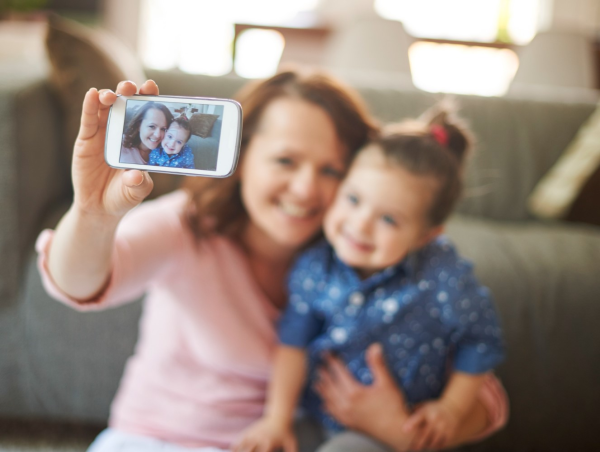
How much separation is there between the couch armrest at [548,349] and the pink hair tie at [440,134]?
16.5 inches

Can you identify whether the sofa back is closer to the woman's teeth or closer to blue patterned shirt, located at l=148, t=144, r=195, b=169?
the woman's teeth

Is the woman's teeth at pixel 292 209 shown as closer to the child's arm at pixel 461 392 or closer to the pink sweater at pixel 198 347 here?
the pink sweater at pixel 198 347

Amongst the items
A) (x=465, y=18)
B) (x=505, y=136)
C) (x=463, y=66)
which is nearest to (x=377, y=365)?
(x=505, y=136)

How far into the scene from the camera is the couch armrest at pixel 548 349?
1081 millimetres

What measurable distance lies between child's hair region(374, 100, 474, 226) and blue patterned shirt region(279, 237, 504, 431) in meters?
0.08

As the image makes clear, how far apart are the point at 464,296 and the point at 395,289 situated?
0.10 m

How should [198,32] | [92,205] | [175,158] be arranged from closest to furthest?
[175,158] < [92,205] < [198,32]

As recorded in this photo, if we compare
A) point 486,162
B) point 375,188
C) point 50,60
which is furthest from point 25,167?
point 486,162

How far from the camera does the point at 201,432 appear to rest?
779mm

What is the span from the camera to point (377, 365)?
772 millimetres

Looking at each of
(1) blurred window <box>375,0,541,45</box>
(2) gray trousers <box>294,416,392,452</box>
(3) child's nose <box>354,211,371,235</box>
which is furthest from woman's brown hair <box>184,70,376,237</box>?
(1) blurred window <box>375,0,541,45</box>

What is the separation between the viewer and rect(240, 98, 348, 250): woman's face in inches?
28.0

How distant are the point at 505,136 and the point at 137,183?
1.31 metres

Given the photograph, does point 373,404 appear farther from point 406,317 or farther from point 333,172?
point 333,172
